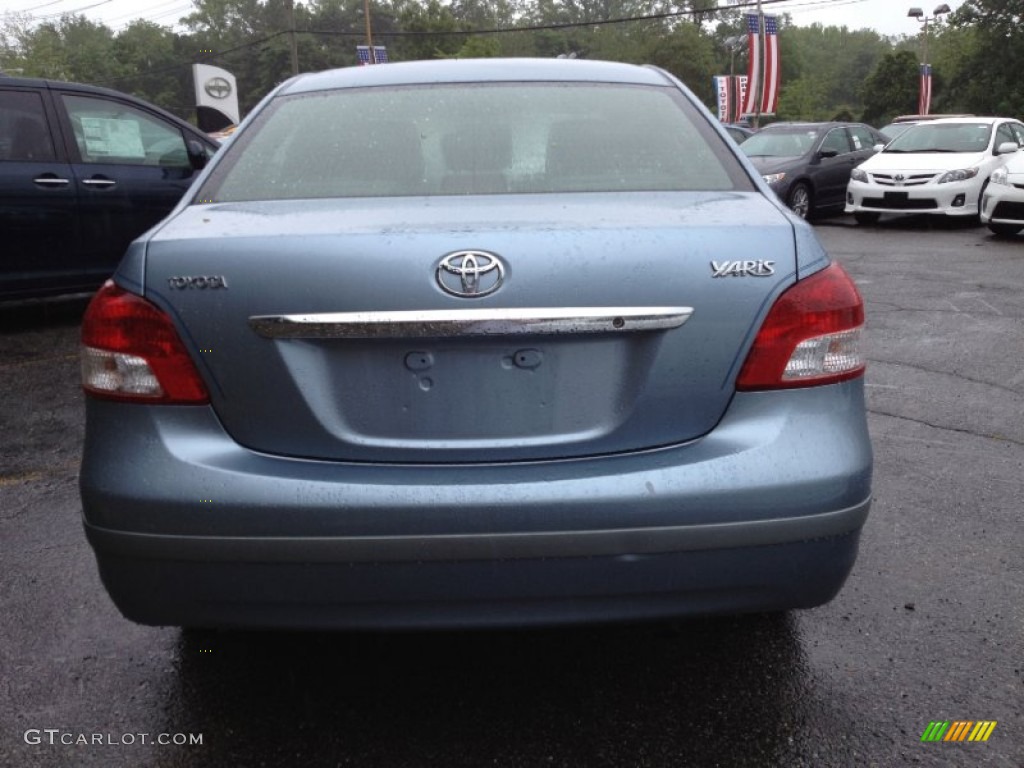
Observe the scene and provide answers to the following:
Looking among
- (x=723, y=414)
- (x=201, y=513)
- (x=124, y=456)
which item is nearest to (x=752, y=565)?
(x=723, y=414)

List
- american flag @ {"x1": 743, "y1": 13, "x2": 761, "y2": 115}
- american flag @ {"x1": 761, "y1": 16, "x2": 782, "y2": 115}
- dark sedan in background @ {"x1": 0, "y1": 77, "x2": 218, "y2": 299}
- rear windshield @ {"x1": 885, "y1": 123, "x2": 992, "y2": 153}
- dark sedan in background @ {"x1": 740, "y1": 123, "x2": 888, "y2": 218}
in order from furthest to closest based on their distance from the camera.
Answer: american flag @ {"x1": 761, "y1": 16, "x2": 782, "y2": 115} → american flag @ {"x1": 743, "y1": 13, "x2": 761, "y2": 115} → dark sedan in background @ {"x1": 740, "y1": 123, "x2": 888, "y2": 218} → rear windshield @ {"x1": 885, "y1": 123, "x2": 992, "y2": 153} → dark sedan in background @ {"x1": 0, "y1": 77, "x2": 218, "y2": 299}

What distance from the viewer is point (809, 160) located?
14.9 m

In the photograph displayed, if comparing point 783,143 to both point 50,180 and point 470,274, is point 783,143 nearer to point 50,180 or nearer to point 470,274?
point 50,180

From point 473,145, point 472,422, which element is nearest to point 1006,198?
point 473,145

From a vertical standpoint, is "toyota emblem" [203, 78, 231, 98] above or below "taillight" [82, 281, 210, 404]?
above

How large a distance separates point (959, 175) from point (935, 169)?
0.31m

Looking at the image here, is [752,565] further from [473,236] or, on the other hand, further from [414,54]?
[414,54]

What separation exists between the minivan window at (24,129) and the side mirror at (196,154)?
0.90 metres

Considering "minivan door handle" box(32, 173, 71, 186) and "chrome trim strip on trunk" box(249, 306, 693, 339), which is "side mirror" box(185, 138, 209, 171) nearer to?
"minivan door handle" box(32, 173, 71, 186)

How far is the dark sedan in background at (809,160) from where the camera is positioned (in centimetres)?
1464

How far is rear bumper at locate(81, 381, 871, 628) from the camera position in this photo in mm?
1999

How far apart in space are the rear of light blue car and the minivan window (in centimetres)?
542

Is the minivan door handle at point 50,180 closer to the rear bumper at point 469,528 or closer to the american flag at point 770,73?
the rear bumper at point 469,528

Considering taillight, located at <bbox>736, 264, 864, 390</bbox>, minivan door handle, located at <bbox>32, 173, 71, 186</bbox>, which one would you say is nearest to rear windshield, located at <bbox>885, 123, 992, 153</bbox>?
minivan door handle, located at <bbox>32, 173, 71, 186</bbox>
